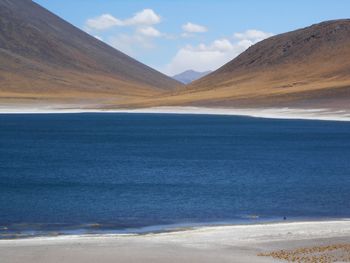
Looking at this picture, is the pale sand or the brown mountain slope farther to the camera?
the brown mountain slope

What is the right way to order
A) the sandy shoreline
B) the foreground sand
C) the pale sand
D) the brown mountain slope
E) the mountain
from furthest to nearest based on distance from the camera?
1. the mountain
2. the brown mountain slope
3. the foreground sand
4. the sandy shoreline
5. the pale sand

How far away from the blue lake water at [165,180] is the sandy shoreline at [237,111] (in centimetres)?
2232

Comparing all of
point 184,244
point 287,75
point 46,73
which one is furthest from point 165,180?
point 46,73

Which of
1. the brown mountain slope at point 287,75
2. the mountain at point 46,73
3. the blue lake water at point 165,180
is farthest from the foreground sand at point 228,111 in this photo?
the blue lake water at point 165,180

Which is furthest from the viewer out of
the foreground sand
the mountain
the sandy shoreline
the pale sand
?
the mountain

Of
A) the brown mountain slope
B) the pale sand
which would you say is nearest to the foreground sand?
the brown mountain slope

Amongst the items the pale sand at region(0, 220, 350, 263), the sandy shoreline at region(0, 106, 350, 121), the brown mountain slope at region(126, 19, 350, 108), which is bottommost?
the pale sand at region(0, 220, 350, 263)

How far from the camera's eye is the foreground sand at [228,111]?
88.4 meters

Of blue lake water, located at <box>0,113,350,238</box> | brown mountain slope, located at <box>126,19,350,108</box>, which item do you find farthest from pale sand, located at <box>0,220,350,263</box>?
brown mountain slope, located at <box>126,19,350,108</box>

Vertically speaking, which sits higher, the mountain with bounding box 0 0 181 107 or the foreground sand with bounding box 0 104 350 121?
the mountain with bounding box 0 0 181 107

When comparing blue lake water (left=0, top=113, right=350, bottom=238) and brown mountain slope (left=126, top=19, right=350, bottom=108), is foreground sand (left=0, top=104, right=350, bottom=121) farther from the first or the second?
blue lake water (left=0, top=113, right=350, bottom=238)

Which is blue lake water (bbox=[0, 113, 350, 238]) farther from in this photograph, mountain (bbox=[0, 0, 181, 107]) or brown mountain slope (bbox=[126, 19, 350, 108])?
mountain (bbox=[0, 0, 181, 107])

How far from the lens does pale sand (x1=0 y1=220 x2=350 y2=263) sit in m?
16.6

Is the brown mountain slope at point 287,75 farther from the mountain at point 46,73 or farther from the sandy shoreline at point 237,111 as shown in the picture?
the mountain at point 46,73
